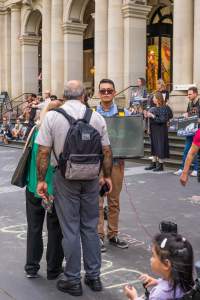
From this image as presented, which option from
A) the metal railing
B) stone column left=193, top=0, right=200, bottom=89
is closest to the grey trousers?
stone column left=193, top=0, right=200, bottom=89

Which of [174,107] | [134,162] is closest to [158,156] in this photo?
[134,162]

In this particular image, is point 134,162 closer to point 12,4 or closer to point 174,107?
point 174,107

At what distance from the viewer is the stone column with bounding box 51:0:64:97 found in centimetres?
2358

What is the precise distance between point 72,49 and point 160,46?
175 inches

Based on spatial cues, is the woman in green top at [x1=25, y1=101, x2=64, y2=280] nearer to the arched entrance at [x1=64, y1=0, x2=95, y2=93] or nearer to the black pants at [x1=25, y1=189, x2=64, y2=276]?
the black pants at [x1=25, y1=189, x2=64, y2=276]

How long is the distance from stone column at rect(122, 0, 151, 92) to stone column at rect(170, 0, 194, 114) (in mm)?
2716

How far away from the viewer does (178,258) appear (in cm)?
298

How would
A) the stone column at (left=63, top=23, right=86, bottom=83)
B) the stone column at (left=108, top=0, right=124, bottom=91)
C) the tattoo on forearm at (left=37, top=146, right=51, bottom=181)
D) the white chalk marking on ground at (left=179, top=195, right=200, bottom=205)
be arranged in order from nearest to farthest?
the tattoo on forearm at (left=37, top=146, right=51, bottom=181) → the white chalk marking on ground at (left=179, top=195, right=200, bottom=205) → the stone column at (left=108, top=0, right=124, bottom=91) → the stone column at (left=63, top=23, right=86, bottom=83)

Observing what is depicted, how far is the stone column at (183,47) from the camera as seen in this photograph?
54.7ft

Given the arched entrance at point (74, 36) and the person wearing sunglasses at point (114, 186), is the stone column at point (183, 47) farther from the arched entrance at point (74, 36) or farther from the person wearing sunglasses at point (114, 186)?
the person wearing sunglasses at point (114, 186)

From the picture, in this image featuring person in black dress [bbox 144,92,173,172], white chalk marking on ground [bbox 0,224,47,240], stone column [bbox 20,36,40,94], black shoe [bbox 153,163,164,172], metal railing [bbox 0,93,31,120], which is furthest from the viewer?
stone column [bbox 20,36,40,94]

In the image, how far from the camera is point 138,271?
5246 millimetres

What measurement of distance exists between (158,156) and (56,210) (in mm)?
8057

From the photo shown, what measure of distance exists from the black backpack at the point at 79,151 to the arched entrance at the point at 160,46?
20474 mm
